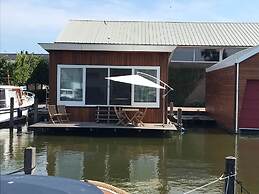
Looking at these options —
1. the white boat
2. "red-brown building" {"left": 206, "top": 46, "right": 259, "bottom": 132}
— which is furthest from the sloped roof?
"red-brown building" {"left": 206, "top": 46, "right": 259, "bottom": 132}

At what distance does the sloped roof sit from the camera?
107 ft

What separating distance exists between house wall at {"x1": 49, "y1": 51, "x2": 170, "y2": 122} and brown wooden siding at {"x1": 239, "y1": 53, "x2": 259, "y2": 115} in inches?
125

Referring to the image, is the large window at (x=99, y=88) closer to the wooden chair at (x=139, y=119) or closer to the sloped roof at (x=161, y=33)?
the wooden chair at (x=139, y=119)

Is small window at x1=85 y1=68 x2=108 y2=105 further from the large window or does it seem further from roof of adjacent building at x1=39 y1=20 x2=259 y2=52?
roof of adjacent building at x1=39 y1=20 x2=259 y2=52

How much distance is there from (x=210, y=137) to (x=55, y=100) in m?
5.84

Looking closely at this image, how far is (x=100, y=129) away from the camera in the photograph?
672 inches

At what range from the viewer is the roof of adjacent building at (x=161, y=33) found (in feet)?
107

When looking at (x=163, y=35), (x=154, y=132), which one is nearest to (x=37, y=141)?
(x=154, y=132)

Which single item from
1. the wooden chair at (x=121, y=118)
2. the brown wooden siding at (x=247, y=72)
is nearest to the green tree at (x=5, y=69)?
the wooden chair at (x=121, y=118)

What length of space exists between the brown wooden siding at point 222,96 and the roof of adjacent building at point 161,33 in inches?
289

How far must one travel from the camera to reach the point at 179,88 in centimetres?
→ 3328

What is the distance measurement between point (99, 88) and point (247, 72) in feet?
19.0

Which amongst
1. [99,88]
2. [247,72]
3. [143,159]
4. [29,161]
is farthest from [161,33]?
[29,161]

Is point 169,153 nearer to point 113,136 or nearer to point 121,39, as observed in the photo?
point 113,136
